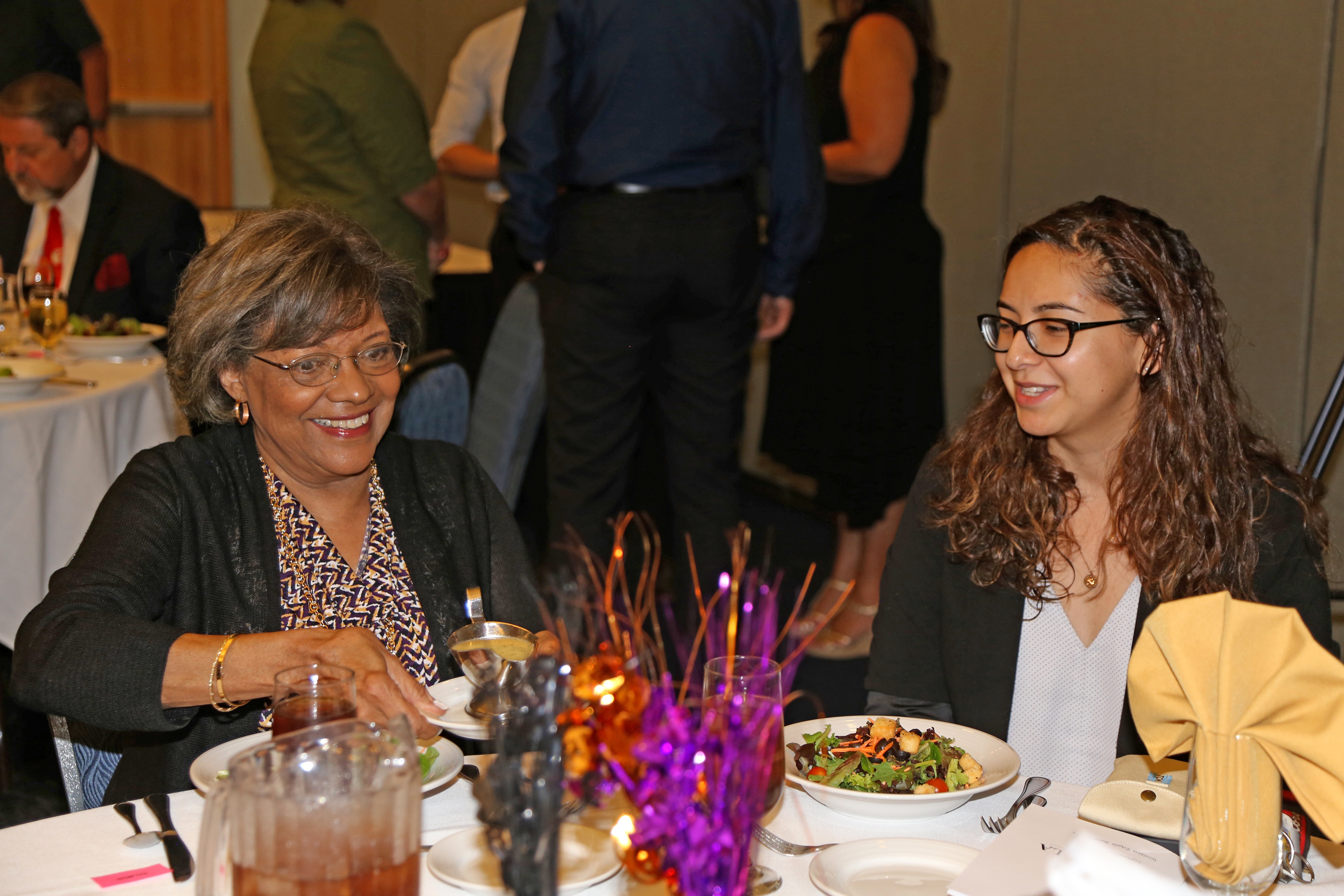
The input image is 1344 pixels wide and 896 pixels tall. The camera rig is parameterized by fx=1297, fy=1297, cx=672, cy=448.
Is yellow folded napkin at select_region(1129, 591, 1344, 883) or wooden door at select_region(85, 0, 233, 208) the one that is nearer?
yellow folded napkin at select_region(1129, 591, 1344, 883)

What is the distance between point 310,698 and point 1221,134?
11.0 feet

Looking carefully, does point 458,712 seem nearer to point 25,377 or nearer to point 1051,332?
point 1051,332

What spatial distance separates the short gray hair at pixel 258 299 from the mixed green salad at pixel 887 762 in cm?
87

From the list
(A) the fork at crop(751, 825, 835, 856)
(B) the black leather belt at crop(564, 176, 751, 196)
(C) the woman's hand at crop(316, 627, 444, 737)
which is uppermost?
(B) the black leather belt at crop(564, 176, 751, 196)

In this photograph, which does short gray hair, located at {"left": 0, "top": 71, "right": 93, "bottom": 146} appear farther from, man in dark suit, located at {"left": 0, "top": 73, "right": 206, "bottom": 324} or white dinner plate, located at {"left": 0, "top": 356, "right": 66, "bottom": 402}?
white dinner plate, located at {"left": 0, "top": 356, "right": 66, "bottom": 402}

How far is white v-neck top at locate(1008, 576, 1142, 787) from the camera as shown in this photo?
1761 millimetres

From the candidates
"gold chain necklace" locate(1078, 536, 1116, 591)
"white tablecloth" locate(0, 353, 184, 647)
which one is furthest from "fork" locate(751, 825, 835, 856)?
"white tablecloth" locate(0, 353, 184, 647)

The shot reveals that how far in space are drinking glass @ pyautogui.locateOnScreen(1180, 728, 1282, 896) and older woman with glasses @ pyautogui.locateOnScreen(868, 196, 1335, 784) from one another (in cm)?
70

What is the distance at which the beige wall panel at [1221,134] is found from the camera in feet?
11.4

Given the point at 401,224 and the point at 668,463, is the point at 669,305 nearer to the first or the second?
the point at 668,463

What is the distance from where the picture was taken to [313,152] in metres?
4.32

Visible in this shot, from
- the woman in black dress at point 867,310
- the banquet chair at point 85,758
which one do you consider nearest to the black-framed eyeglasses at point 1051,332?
the banquet chair at point 85,758

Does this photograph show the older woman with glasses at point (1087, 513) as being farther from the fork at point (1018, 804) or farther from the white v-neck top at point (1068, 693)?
the fork at point (1018, 804)

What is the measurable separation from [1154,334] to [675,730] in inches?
46.5
